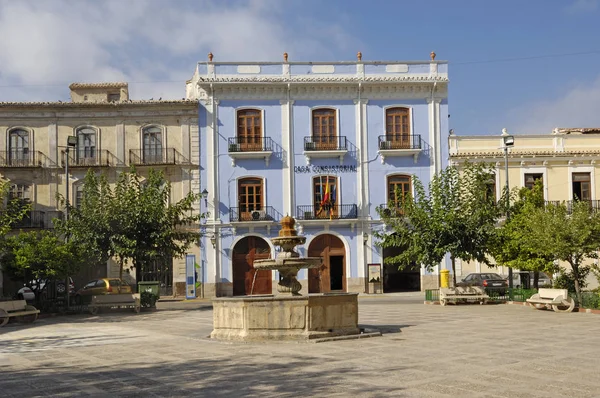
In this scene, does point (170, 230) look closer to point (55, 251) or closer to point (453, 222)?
point (55, 251)

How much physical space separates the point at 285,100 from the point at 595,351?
A: 82.2 feet

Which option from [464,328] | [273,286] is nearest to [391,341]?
[464,328]

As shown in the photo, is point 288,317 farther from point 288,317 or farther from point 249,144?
point 249,144

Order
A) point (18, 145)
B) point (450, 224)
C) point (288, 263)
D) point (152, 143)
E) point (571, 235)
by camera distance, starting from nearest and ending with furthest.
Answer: point (288, 263) → point (571, 235) → point (450, 224) → point (18, 145) → point (152, 143)

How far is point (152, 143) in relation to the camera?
35.4m

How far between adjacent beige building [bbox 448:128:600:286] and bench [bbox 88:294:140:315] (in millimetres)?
17823

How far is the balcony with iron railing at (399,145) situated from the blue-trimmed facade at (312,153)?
0.05 meters

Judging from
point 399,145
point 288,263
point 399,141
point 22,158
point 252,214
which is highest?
point 399,141

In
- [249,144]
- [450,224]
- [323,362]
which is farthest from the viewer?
[249,144]

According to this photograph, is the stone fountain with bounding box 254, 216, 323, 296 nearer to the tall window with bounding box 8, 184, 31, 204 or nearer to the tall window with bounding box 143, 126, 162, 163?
the tall window with bounding box 143, 126, 162, 163

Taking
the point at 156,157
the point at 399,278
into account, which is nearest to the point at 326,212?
the point at 399,278

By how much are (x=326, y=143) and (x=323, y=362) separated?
24737 mm

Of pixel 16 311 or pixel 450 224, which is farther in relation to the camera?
pixel 450 224

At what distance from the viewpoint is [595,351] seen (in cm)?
1213
